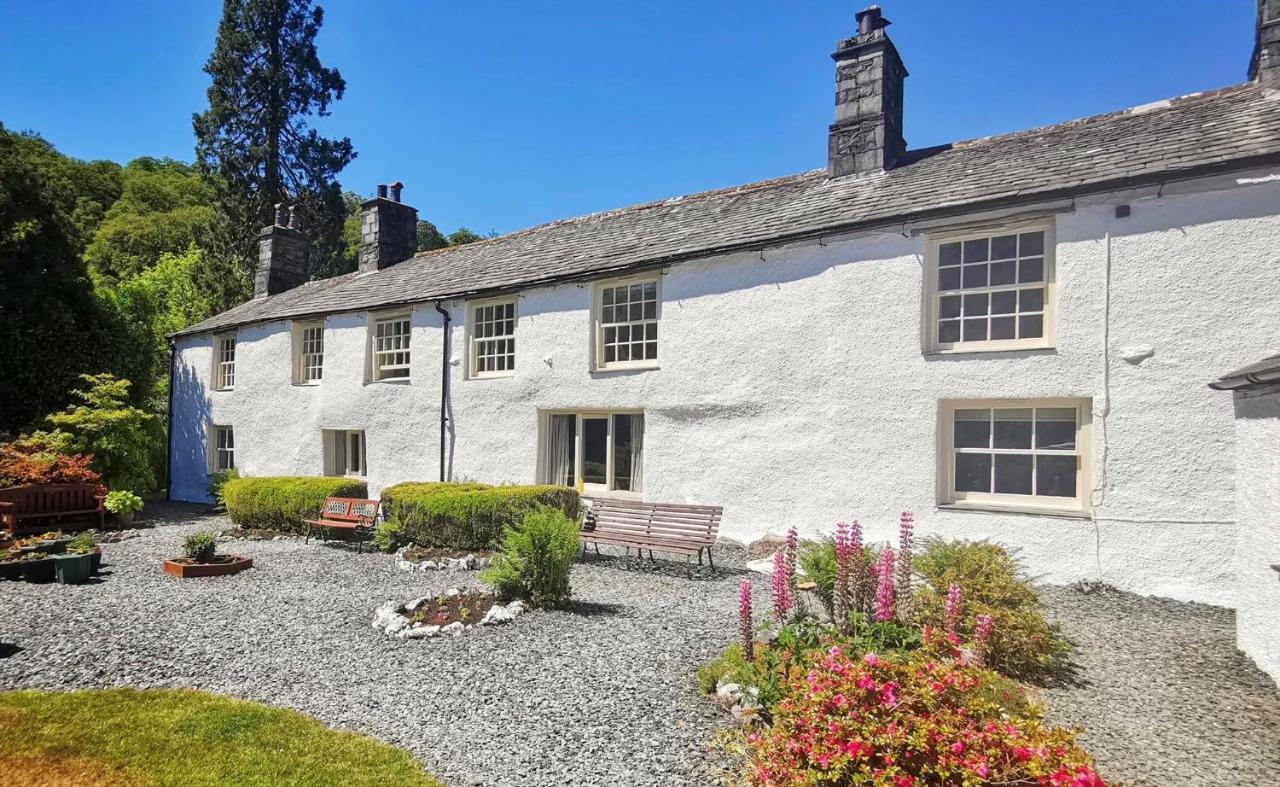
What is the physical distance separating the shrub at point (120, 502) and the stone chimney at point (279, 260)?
36.3 feet

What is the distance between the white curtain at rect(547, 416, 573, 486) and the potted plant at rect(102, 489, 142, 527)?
333 inches

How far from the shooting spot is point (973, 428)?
9.59 m

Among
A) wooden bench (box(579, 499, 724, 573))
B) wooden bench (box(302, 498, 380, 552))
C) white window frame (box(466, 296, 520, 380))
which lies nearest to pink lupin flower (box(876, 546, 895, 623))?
wooden bench (box(579, 499, 724, 573))

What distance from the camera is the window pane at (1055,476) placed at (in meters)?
8.84

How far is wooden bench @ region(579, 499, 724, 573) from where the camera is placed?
10.0 meters

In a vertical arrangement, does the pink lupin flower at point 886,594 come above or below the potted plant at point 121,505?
above

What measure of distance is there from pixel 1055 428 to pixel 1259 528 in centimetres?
372

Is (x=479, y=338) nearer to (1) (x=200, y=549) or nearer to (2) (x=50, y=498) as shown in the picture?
(1) (x=200, y=549)

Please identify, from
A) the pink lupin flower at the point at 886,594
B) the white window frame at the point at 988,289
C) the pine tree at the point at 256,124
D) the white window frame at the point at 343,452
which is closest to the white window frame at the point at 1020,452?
the white window frame at the point at 988,289

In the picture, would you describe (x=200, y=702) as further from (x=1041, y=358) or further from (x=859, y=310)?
(x=1041, y=358)

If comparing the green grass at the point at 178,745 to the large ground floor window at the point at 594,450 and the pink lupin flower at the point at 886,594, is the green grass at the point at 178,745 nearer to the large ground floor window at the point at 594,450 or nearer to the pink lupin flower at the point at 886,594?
the pink lupin flower at the point at 886,594

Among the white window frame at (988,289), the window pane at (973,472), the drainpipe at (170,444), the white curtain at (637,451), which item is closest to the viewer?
the white window frame at (988,289)

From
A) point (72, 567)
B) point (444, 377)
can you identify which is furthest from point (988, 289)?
point (72, 567)

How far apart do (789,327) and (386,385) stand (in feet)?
33.0
